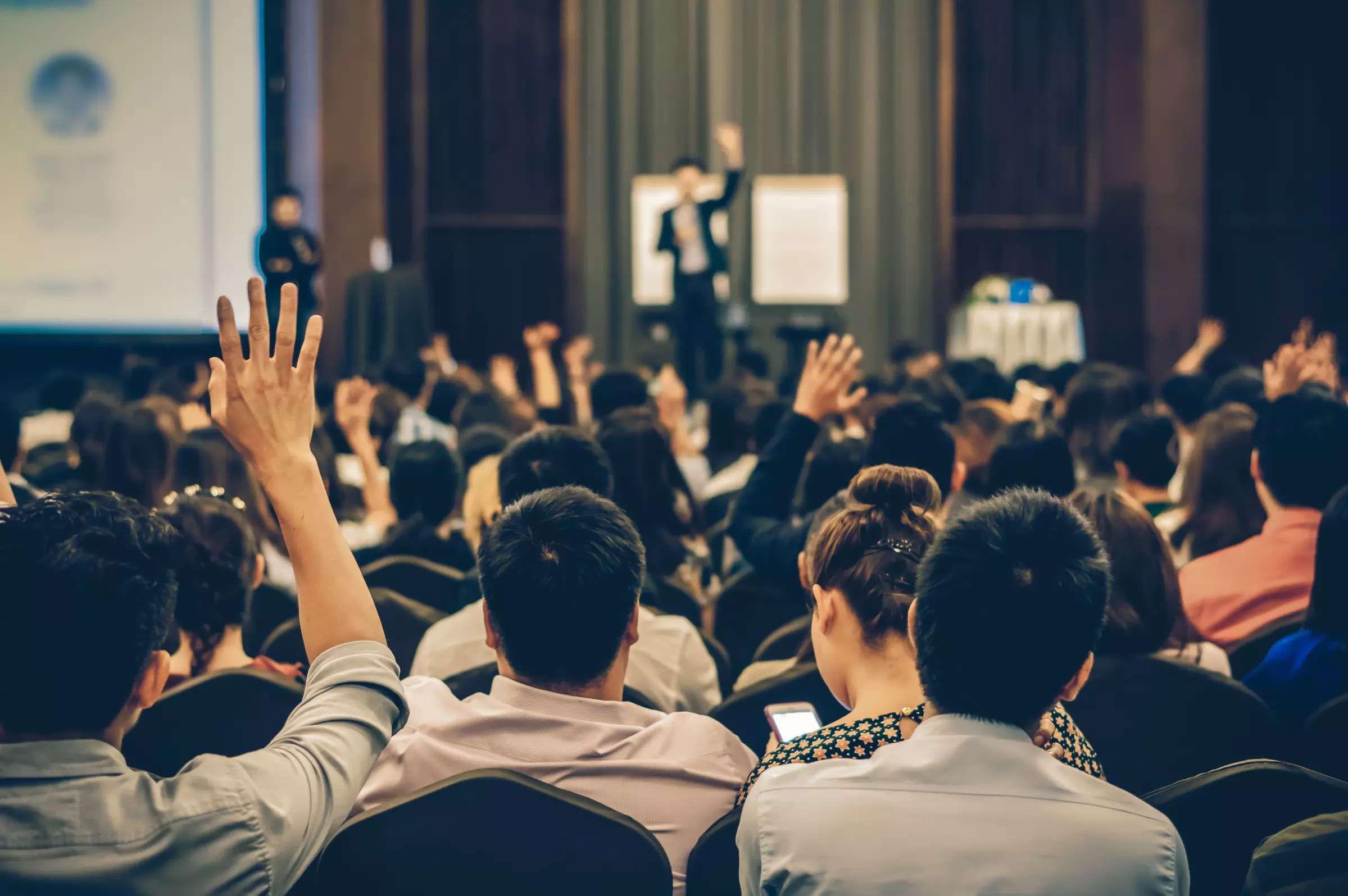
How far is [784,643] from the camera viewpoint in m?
2.49

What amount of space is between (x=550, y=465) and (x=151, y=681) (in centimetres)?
150

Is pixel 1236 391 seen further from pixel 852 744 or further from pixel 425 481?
pixel 852 744

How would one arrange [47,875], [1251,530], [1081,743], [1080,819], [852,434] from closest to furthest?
[47,875] < [1080,819] < [1081,743] < [1251,530] < [852,434]

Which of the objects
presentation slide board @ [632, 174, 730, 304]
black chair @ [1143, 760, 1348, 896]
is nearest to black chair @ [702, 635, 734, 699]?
black chair @ [1143, 760, 1348, 896]

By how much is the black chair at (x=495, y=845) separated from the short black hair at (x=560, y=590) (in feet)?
0.78

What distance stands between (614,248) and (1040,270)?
3.18m

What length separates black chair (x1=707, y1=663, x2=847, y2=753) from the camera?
2043 mm

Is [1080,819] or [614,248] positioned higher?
[614,248]

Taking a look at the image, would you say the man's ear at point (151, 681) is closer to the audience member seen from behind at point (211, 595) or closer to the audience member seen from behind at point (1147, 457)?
the audience member seen from behind at point (211, 595)

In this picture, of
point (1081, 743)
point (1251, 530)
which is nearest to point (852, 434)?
point (1251, 530)

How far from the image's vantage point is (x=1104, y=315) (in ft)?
34.1

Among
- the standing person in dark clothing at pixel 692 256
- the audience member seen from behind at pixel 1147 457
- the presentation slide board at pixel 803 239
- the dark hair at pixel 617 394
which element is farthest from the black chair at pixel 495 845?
the presentation slide board at pixel 803 239

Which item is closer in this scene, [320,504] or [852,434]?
[320,504]

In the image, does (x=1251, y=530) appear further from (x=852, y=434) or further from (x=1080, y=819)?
(x=1080, y=819)
